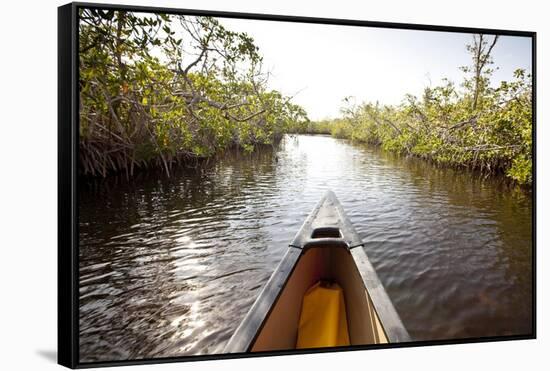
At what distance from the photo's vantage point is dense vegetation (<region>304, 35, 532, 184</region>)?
282 centimetres

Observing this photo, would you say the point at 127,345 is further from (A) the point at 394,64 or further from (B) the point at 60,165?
(A) the point at 394,64

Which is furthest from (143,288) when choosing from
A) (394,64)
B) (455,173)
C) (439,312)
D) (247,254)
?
(455,173)

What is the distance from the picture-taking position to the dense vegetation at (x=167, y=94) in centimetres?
223

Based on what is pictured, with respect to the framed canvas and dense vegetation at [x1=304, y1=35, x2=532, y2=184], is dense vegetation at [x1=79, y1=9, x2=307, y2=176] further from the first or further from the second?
dense vegetation at [x1=304, y1=35, x2=532, y2=184]

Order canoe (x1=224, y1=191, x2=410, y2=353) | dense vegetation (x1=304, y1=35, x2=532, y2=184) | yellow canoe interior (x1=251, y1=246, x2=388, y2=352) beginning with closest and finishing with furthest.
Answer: canoe (x1=224, y1=191, x2=410, y2=353) < yellow canoe interior (x1=251, y1=246, x2=388, y2=352) < dense vegetation (x1=304, y1=35, x2=532, y2=184)

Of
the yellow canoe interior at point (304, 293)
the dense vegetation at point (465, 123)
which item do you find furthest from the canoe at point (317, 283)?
the dense vegetation at point (465, 123)

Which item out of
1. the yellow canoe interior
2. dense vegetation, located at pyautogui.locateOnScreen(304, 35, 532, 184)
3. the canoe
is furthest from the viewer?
dense vegetation, located at pyautogui.locateOnScreen(304, 35, 532, 184)

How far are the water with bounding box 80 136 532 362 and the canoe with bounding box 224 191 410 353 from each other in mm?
97

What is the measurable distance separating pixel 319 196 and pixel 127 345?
1161 millimetres

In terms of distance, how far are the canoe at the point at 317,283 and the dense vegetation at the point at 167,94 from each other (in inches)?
22.4

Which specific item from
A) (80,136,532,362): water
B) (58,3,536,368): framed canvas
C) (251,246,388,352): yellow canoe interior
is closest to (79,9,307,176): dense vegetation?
(58,3,536,368): framed canvas

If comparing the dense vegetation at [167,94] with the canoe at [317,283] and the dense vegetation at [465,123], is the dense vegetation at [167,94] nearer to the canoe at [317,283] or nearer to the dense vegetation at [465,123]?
the dense vegetation at [465,123]

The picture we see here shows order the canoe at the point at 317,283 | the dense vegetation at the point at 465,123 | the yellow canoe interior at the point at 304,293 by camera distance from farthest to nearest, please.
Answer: the dense vegetation at the point at 465,123, the yellow canoe interior at the point at 304,293, the canoe at the point at 317,283

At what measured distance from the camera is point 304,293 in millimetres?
2686
